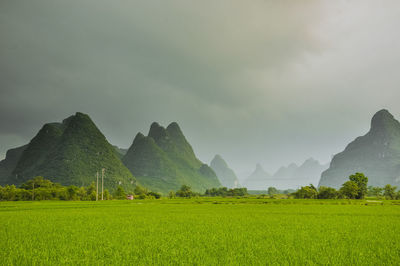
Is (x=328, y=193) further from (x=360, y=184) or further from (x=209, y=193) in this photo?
(x=209, y=193)

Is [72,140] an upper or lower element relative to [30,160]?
upper

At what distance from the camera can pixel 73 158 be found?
108438mm

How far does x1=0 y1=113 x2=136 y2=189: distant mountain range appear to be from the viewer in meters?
103

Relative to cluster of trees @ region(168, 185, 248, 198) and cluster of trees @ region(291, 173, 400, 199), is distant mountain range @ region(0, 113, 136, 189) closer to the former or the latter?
cluster of trees @ region(168, 185, 248, 198)

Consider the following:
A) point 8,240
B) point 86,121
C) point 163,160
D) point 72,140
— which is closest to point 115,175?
point 72,140

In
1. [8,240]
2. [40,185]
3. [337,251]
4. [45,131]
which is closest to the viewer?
[337,251]

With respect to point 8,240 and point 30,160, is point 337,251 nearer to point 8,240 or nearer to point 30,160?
point 8,240

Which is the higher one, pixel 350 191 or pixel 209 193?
pixel 350 191

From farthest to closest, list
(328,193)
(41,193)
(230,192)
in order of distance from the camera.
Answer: (230,192)
(328,193)
(41,193)

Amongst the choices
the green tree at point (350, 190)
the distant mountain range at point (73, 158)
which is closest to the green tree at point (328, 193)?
the green tree at point (350, 190)

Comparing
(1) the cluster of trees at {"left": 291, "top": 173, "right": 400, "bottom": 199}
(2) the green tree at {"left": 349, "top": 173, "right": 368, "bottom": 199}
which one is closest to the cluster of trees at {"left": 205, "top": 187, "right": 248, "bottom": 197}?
(1) the cluster of trees at {"left": 291, "top": 173, "right": 400, "bottom": 199}

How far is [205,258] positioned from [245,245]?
2090 millimetres

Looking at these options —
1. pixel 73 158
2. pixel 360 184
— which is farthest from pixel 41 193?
pixel 360 184

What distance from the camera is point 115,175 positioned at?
380 ft
